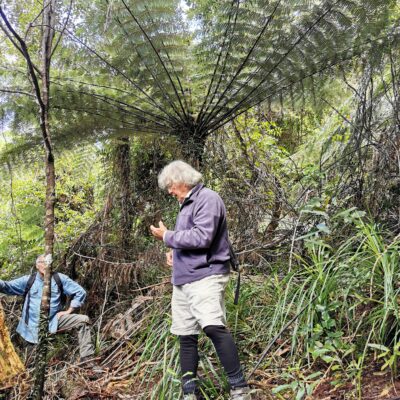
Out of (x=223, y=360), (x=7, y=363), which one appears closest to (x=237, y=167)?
(x=223, y=360)

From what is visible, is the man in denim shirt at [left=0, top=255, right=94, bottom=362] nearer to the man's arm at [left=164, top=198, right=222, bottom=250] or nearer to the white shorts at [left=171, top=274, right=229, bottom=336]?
the white shorts at [left=171, top=274, right=229, bottom=336]

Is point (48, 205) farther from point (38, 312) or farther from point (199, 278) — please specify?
point (38, 312)

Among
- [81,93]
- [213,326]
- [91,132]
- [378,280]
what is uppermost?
[81,93]

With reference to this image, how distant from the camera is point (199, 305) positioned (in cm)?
208

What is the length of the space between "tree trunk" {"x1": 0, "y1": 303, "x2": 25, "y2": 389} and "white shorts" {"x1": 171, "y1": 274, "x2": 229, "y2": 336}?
1.61 m

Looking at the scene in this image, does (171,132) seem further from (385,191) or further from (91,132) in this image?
(385,191)

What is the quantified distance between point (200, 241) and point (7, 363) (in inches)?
81.4

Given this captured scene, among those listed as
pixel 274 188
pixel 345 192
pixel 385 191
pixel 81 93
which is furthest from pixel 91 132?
pixel 385 191

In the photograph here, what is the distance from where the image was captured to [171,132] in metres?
3.99

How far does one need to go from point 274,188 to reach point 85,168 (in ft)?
8.88

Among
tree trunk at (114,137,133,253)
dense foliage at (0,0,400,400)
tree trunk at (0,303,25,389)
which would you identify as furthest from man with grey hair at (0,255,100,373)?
tree trunk at (114,137,133,253)

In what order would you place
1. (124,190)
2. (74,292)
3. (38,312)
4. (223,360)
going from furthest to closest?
(124,190)
(74,292)
(38,312)
(223,360)

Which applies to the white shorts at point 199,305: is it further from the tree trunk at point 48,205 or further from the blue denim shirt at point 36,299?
the blue denim shirt at point 36,299

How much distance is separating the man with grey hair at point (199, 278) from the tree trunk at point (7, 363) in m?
1.61
